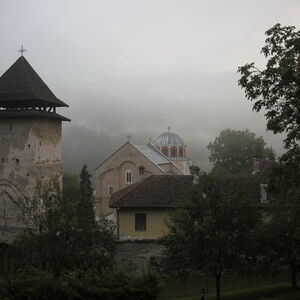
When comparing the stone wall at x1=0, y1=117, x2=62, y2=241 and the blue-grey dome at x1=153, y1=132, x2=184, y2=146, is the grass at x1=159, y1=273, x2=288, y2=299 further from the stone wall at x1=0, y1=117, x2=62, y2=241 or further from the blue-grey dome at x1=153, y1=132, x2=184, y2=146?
the blue-grey dome at x1=153, y1=132, x2=184, y2=146

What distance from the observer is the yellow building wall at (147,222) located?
31.5m

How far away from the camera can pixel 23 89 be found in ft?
116

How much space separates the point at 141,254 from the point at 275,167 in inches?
510

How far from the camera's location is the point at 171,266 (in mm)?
21000

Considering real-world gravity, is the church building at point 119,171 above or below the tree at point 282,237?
above

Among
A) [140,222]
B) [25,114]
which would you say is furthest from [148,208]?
[25,114]

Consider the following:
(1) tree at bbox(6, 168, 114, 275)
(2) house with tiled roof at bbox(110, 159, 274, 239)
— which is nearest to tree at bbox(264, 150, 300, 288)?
(1) tree at bbox(6, 168, 114, 275)

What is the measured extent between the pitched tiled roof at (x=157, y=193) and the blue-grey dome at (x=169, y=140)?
52.9 metres

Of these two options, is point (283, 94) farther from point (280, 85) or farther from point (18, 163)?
point (18, 163)

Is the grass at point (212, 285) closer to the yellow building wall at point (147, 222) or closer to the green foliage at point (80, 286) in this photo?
the yellow building wall at point (147, 222)

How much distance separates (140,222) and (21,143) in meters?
9.97

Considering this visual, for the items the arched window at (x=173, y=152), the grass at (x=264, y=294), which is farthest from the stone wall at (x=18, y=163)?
the arched window at (x=173, y=152)

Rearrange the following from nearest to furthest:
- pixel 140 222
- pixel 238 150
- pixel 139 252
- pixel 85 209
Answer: pixel 85 209 → pixel 139 252 → pixel 140 222 → pixel 238 150

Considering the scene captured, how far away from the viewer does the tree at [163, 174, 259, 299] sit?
20078 millimetres
